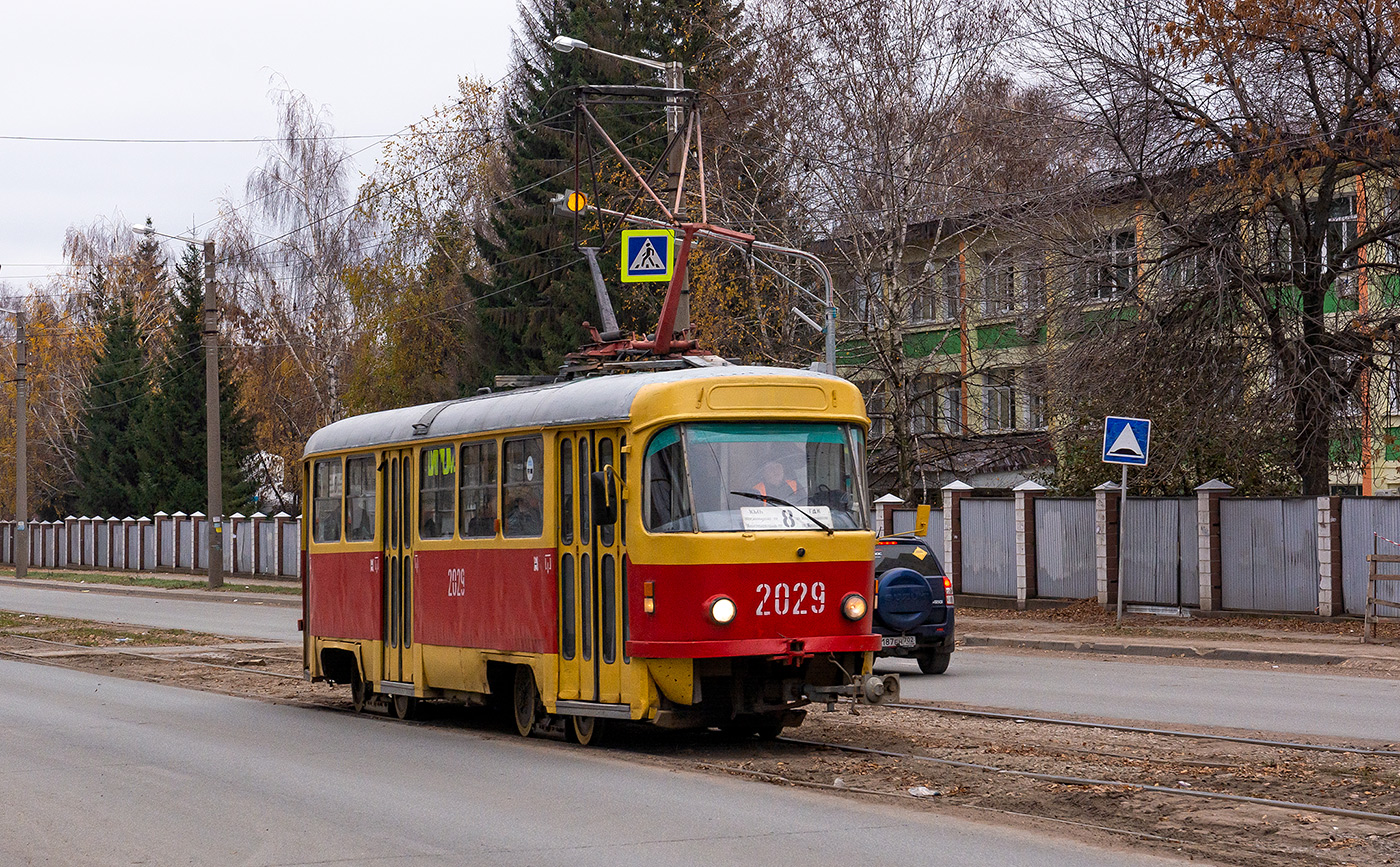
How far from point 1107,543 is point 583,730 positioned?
17.0 m

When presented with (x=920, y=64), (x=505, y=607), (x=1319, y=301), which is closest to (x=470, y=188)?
(x=920, y=64)

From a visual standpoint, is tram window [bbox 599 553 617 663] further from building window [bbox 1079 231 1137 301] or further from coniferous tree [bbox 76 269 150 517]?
coniferous tree [bbox 76 269 150 517]

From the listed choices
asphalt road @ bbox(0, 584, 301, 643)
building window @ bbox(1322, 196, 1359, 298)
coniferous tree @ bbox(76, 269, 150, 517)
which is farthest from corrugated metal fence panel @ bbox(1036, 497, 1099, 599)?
coniferous tree @ bbox(76, 269, 150, 517)

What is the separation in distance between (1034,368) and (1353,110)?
10356mm

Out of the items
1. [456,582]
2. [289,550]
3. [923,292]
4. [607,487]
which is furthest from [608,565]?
[289,550]

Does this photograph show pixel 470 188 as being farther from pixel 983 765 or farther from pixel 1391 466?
pixel 983 765

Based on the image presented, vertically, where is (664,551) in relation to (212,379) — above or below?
below

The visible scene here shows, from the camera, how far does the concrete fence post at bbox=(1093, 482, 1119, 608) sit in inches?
1099

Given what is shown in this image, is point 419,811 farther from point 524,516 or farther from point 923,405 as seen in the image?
point 923,405

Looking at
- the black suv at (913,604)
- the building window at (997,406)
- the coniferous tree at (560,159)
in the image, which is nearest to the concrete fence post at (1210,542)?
the black suv at (913,604)

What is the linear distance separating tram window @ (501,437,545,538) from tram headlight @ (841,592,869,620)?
7.99 ft

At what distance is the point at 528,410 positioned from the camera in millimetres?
13242

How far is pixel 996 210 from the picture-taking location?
31.2 meters

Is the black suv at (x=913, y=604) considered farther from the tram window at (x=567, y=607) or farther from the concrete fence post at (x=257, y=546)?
the concrete fence post at (x=257, y=546)
